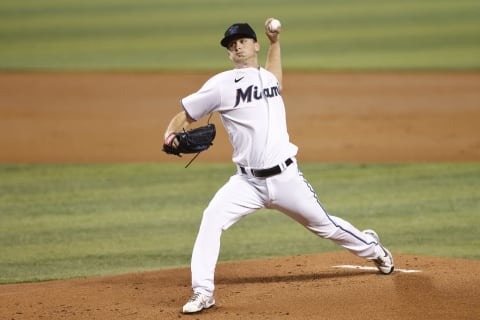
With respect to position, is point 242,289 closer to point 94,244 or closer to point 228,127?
point 228,127

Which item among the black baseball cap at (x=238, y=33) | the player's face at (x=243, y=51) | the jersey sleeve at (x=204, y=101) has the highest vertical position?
the black baseball cap at (x=238, y=33)

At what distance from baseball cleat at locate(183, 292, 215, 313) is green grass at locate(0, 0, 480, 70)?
14.0 m

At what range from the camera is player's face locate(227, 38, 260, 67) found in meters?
6.29

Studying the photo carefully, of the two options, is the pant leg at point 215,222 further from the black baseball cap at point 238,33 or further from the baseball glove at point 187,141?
the black baseball cap at point 238,33

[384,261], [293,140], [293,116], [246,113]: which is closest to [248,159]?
[246,113]

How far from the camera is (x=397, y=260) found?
7441 millimetres

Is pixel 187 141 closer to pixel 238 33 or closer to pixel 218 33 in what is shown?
pixel 238 33

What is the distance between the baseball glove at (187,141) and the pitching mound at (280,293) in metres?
1.03

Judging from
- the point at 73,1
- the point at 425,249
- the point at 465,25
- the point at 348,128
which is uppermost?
the point at 73,1

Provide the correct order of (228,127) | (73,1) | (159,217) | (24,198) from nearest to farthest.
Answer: (228,127) < (159,217) < (24,198) < (73,1)

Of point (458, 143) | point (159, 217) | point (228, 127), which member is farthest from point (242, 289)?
point (458, 143)

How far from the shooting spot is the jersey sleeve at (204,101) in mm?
6164

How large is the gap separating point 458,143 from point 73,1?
21986mm

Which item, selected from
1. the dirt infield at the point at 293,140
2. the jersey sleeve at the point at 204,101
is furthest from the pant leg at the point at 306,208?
the jersey sleeve at the point at 204,101
